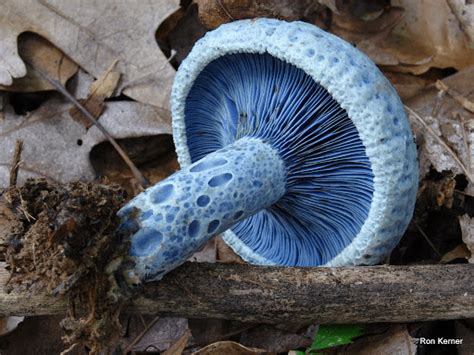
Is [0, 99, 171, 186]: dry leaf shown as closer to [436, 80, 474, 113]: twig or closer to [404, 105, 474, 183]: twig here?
[404, 105, 474, 183]: twig

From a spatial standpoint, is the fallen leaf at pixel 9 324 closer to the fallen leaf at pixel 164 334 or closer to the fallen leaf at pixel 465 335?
the fallen leaf at pixel 164 334

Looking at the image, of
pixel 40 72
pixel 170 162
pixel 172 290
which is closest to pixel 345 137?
pixel 172 290

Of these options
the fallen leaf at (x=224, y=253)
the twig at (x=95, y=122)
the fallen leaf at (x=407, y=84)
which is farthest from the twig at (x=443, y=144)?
the twig at (x=95, y=122)

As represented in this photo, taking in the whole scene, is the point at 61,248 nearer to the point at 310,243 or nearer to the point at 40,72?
the point at 310,243

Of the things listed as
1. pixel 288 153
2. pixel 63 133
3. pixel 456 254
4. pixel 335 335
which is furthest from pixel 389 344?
pixel 63 133

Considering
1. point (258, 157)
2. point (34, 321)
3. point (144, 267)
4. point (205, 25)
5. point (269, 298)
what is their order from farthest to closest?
point (205, 25) → point (34, 321) → point (258, 157) → point (269, 298) → point (144, 267)

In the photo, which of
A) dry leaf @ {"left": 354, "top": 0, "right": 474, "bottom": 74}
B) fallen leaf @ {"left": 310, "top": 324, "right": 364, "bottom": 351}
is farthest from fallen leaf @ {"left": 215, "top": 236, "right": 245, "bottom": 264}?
dry leaf @ {"left": 354, "top": 0, "right": 474, "bottom": 74}

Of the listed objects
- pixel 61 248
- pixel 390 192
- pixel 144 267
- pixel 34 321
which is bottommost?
pixel 34 321
